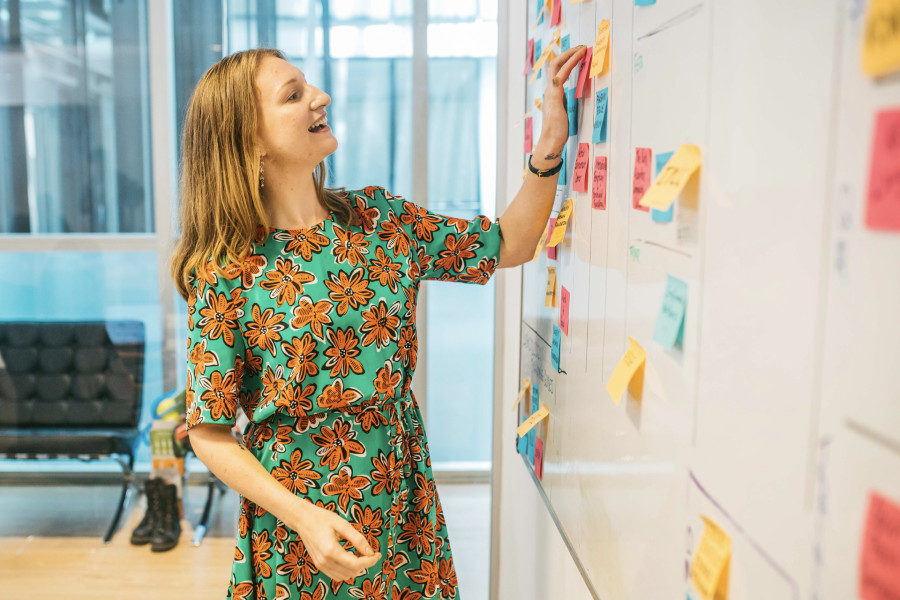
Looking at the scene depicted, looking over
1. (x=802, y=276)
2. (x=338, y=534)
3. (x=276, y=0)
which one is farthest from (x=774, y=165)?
(x=276, y=0)

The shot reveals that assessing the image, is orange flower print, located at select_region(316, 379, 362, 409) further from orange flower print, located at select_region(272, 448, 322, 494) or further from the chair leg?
the chair leg

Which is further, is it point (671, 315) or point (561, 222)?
point (561, 222)

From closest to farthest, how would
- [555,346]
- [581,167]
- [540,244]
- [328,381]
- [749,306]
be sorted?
[749,306]
[581,167]
[328,381]
[555,346]
[540,244]

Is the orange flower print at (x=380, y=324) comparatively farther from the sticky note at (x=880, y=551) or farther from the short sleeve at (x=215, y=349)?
the sticky note at (x=880, y=551)

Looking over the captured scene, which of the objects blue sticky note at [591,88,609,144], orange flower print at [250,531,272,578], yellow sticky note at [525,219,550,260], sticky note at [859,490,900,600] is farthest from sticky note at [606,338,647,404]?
orange flower print at [250,531,272,578]

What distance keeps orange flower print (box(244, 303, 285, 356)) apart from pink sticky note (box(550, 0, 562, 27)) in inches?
28.6

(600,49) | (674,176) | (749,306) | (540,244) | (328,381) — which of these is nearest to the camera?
(749,306)

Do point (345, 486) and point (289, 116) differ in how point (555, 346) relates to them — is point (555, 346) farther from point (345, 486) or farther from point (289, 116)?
point (289, 116)

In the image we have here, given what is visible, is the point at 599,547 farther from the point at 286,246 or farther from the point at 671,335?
the point at 286,246

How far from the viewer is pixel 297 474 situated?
1.32 meters

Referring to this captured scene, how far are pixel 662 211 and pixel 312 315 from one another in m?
0.68

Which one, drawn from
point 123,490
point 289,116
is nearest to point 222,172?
point 289,116

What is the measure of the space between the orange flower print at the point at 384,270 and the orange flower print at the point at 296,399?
0.72ft

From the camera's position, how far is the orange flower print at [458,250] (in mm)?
1463
